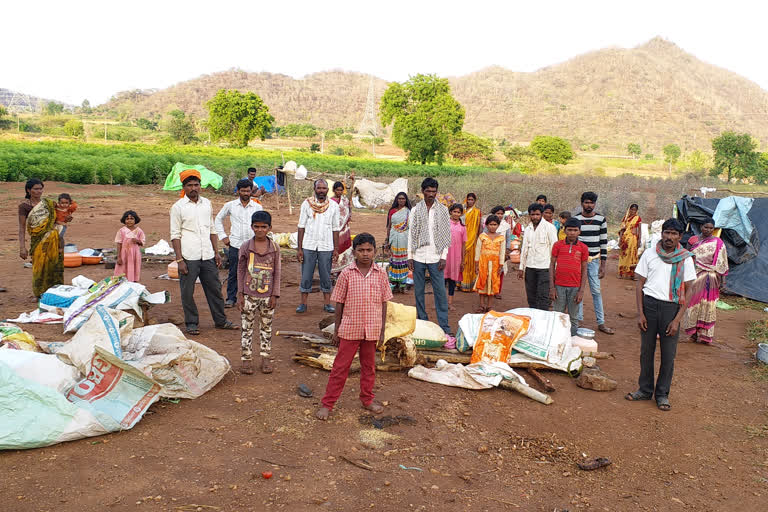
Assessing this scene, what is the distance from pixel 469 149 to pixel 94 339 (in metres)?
55.1

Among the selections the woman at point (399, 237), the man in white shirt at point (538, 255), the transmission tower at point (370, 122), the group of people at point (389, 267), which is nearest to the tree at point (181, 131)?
the group of people at point (389, 267)

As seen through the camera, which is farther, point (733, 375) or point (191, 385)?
point (733, 375)

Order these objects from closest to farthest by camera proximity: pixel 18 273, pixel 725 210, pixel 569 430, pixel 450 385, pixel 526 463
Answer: pixel 526 463
pixel 569 430
pixel 450 385
pixel 18 273
pixel 725 210

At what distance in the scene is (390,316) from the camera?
5137 mm

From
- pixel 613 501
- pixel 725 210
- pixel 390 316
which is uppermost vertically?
pixel 725 210

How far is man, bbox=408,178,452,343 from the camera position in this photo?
5949mm

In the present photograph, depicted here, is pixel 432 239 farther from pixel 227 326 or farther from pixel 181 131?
pixel 181 131

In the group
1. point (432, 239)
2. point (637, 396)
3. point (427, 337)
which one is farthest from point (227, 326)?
point (637, 396)

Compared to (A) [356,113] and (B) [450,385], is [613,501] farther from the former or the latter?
(A) [356,113]

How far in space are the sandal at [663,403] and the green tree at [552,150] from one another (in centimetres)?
5198

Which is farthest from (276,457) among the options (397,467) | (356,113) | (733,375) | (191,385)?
(356,113)

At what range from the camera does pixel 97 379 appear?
152 inches

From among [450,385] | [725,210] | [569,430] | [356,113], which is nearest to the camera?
[569,430]

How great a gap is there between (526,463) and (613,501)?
58 centimetres
